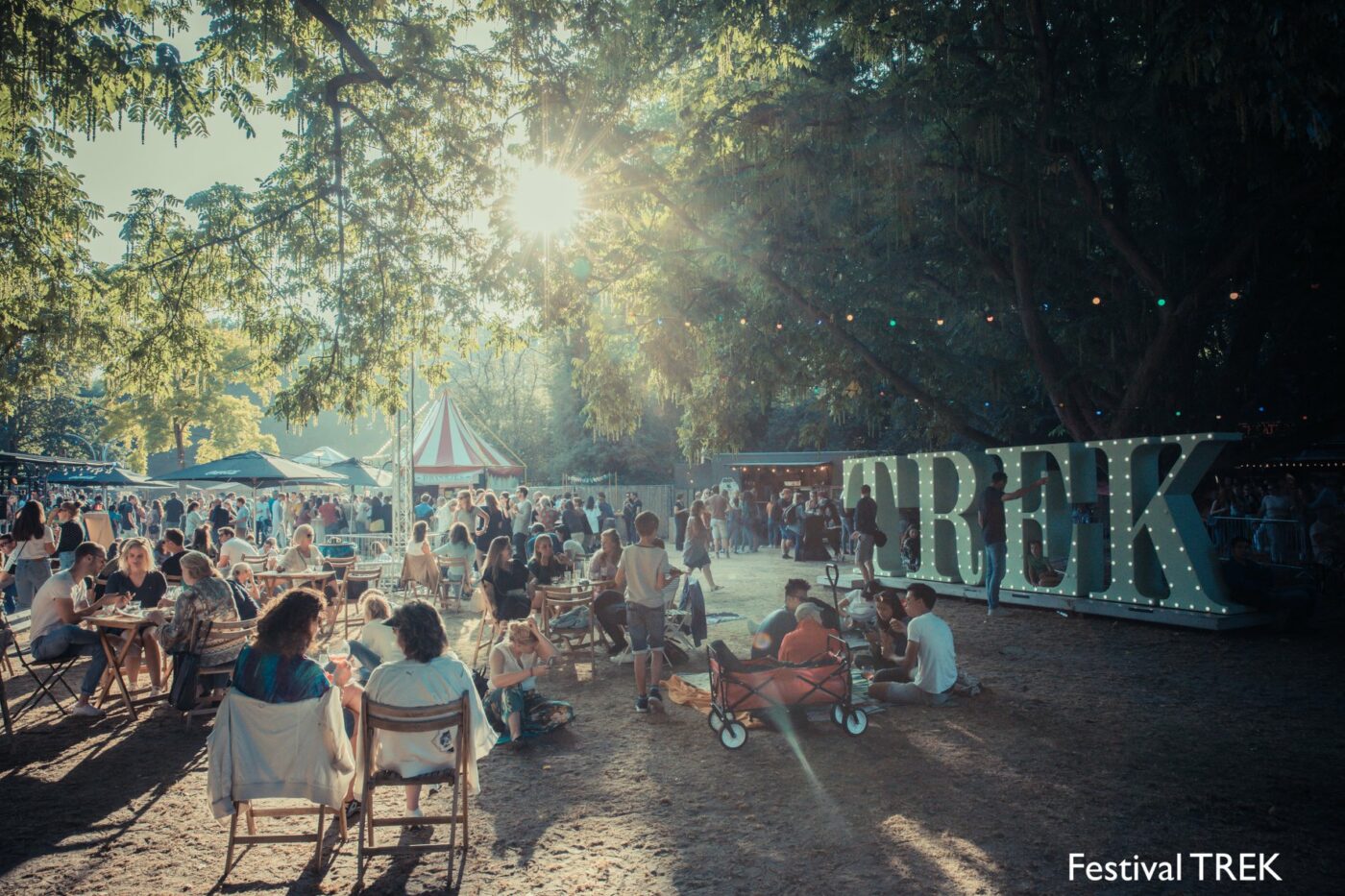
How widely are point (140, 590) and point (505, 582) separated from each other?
3.43 meters

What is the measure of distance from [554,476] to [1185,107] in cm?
3380

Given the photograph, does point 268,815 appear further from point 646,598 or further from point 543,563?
point 543,563

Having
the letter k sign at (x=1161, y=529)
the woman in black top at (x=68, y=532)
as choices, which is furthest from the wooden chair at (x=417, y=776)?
the woman in black top at (x=68, y=532)

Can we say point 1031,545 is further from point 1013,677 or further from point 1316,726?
point 1316,726

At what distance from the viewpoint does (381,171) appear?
958 cm

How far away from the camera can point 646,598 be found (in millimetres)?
7008

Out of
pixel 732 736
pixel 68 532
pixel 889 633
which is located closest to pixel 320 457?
pixel 68 532

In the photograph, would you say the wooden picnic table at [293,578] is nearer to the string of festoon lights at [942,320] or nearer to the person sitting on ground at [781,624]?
the person sitting on ground at [781,624]

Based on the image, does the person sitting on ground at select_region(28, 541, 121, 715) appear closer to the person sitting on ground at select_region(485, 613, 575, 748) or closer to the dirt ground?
the dirt ground

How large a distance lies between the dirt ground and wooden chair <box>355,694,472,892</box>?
→ 0.53ft

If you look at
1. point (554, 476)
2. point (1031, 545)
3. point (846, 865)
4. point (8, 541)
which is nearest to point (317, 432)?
point (554, 476)

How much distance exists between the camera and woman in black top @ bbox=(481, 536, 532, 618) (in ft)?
29.1

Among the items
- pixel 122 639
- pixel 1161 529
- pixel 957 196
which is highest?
pixel 957 196

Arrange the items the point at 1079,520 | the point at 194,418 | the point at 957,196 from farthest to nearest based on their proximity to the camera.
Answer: the point at 194,418 < the point at 1079,520 < the point at 957,196
